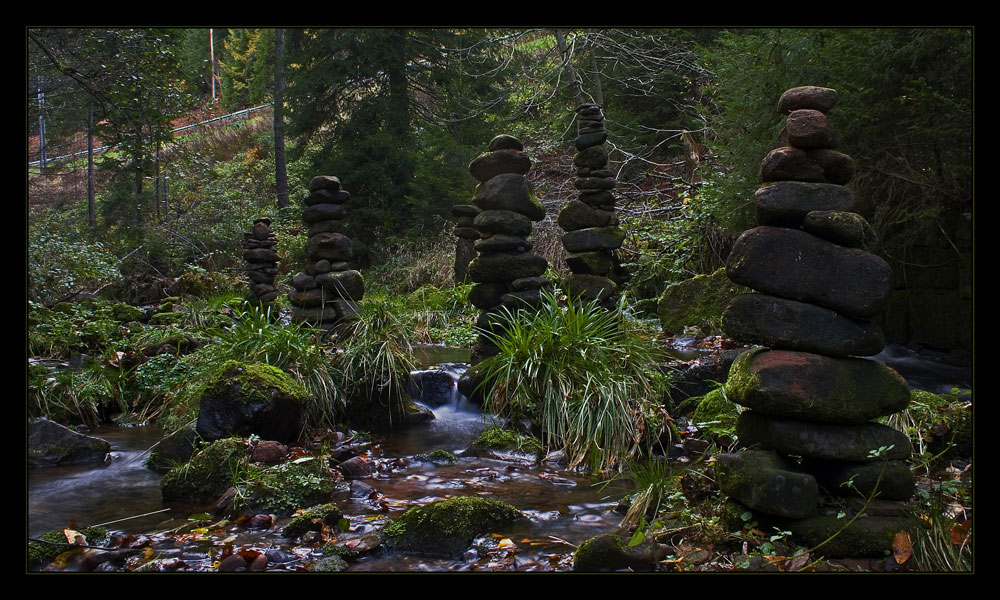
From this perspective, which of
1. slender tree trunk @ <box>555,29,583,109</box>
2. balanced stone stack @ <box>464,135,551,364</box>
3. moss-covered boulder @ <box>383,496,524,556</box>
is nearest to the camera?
moss-covered boulder @ <box>383,496,524,556</box>

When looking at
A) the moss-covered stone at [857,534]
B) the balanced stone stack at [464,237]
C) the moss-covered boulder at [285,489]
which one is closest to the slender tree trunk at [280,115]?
the balanced stone stack at [464,237]

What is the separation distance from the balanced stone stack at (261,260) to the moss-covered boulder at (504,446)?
7136mm

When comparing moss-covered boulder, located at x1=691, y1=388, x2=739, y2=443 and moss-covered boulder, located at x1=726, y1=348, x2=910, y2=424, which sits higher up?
moss-covered boulder, located at x1=726, y1=348, x2=910, y2=424

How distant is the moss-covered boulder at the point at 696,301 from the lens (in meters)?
9.70

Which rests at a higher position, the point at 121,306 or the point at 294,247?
the point at 294,247

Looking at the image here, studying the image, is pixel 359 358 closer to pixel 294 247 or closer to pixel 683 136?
pixel 683 136

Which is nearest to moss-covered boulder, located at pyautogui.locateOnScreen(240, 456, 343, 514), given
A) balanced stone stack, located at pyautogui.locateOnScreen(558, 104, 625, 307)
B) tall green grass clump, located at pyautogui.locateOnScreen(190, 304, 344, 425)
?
tall green grass clump, located at pyautogui.locateOnScreen(190, 304, 344, 425)

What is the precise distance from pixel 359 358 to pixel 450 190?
10.5m

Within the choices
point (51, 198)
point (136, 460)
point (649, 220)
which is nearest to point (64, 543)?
point (136, 460)

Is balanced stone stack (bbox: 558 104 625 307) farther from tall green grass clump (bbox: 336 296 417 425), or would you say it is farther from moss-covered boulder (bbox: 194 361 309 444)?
moss-covered boulder (bbox: 194 361 309 444)

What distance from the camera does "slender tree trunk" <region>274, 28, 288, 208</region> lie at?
19.3 metres

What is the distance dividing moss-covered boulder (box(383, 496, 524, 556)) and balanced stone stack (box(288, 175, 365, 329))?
4.24m

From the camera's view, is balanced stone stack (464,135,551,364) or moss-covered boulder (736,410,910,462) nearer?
moss-covered boulder (736,410,910,462)

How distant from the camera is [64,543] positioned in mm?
3785
